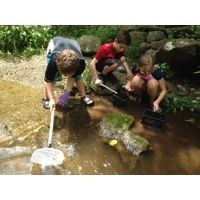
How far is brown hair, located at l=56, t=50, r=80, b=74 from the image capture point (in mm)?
4496

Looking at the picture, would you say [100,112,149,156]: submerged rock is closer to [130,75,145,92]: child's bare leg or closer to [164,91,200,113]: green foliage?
[130,75,145,92]: child's bare leg

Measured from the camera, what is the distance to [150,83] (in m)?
5.21

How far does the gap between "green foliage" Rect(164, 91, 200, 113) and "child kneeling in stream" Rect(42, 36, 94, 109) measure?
0.92 metres

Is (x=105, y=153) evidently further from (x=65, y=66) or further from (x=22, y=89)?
(x=22, y=89)

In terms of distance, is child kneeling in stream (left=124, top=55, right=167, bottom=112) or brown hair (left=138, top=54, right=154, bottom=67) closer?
brown hair (left=138, top=54, right=154, bottom=67)

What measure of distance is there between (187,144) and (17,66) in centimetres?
265

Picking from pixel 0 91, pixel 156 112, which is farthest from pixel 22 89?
pixel 156 112

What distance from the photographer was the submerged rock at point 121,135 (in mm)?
4617

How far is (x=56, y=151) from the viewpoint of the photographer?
177 inches

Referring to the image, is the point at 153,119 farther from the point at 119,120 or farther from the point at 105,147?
the point at 105,147

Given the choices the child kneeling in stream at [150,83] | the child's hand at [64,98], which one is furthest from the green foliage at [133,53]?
the child's hand at [64,98]

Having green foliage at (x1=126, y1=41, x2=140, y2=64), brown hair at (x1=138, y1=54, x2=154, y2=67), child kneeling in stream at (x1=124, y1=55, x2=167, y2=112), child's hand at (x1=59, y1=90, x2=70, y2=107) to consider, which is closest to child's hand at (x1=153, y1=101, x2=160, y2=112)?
child kneeling in stream at (x1=124, y1=55, x2=167, y2=112)

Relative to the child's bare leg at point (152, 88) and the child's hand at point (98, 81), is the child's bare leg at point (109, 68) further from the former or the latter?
the child's bare leg at point (152, 88)

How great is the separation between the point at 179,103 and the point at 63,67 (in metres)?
1.68
